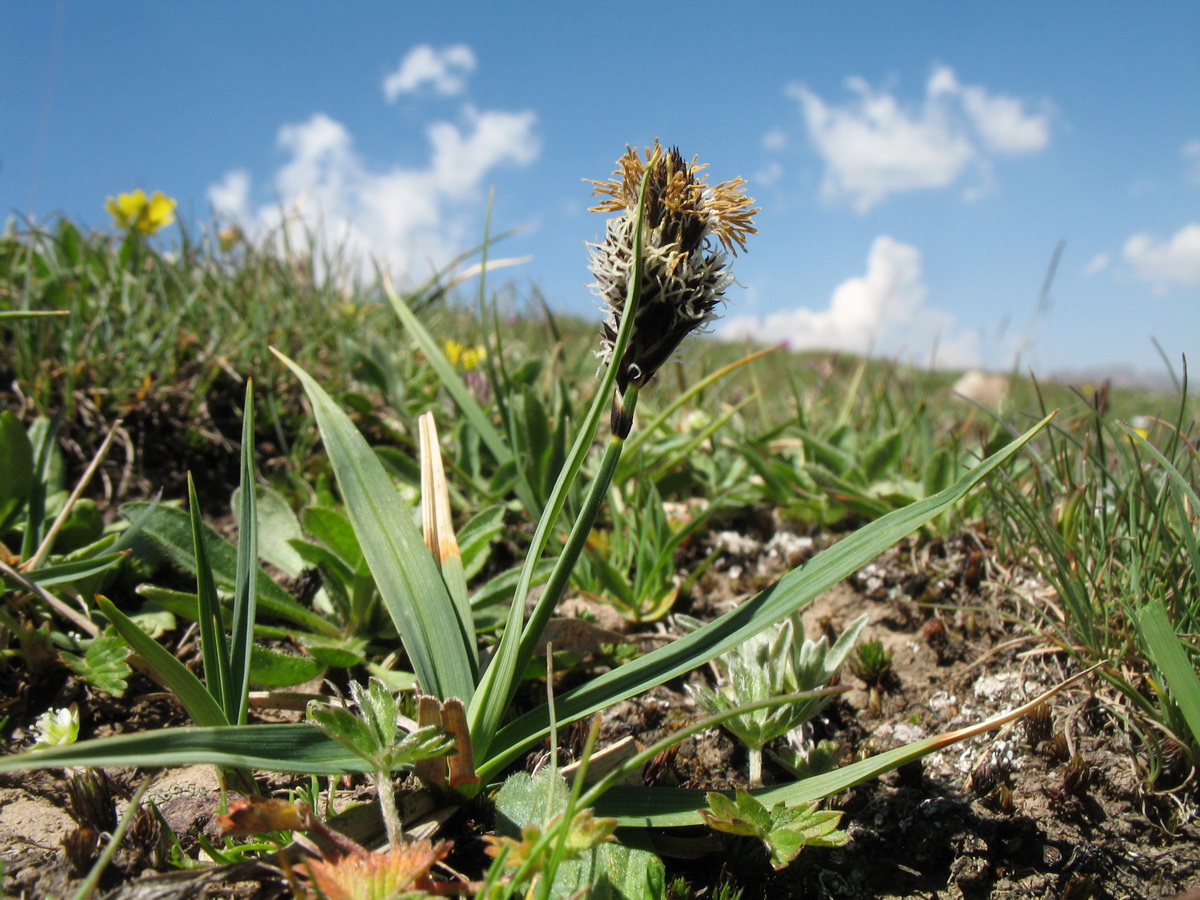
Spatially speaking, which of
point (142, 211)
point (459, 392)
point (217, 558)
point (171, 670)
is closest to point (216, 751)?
point (171, 670)

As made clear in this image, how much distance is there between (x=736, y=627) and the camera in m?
1.41

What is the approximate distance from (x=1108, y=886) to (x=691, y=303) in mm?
1438

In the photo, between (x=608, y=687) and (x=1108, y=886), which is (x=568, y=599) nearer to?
(x=608, y=687)

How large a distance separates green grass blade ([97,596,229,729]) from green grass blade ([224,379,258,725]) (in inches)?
Answer: 1.5

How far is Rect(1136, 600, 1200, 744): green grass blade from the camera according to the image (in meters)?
1.32

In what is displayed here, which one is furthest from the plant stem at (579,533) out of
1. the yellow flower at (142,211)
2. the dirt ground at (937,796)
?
the yellow flower at (142,211)

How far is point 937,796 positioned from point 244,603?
1.54m

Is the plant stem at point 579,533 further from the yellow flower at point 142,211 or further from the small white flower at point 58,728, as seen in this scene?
the yellow flower at point 142,211

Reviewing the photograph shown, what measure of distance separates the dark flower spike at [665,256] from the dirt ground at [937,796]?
961 mm

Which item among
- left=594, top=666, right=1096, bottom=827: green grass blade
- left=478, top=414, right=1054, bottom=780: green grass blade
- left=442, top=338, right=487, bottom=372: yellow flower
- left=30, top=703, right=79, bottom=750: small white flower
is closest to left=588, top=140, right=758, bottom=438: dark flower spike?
left=478, top=414, right=1054, bottom=780: green grass blade

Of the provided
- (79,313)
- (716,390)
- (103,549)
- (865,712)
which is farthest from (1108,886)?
(79,313)

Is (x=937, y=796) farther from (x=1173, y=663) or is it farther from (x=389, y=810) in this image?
(x=389, y=810)

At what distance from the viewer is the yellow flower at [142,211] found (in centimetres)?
462

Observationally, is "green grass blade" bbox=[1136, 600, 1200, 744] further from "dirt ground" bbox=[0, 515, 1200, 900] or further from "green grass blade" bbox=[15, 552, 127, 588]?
"green grass blade" bbox=[15, 552, 127, 588]
